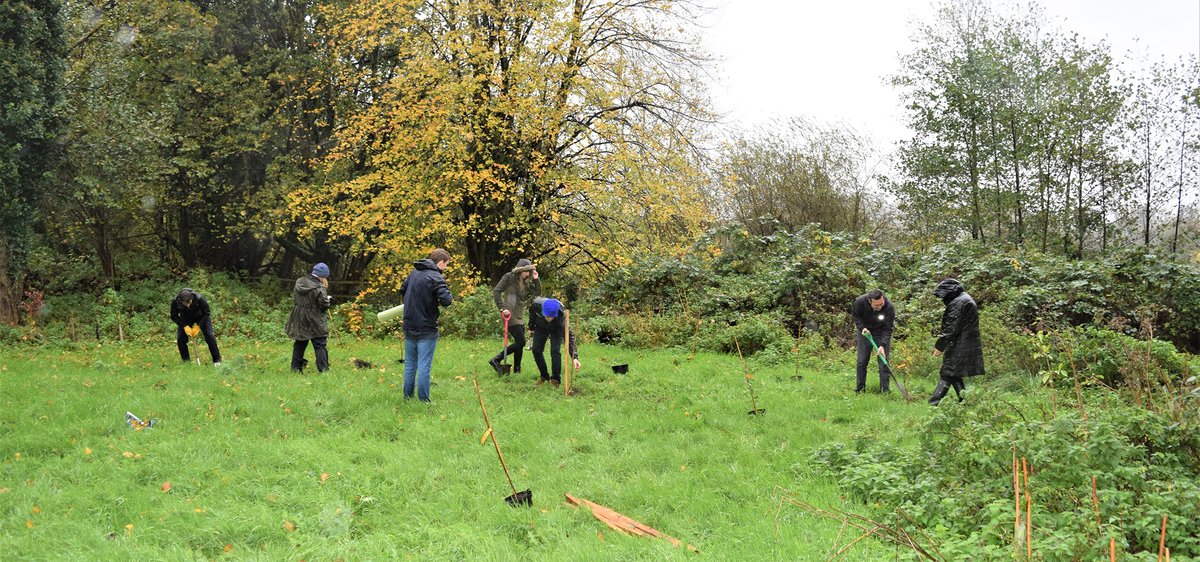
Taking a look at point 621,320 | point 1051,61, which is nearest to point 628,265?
point 621,320

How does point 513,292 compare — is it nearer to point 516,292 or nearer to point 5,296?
point 516,292

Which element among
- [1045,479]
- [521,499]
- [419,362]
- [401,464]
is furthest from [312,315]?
[1045,479]

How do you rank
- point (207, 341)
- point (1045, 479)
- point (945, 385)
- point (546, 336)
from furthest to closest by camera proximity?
point (207, 341)
point (546, 336)
point (945, 385)
point (1045, 479)

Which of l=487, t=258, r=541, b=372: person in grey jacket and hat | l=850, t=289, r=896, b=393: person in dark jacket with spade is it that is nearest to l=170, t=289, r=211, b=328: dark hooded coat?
l=487, t=258, r=541, b=372: person in grey jacket and hat

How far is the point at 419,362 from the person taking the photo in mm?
8867

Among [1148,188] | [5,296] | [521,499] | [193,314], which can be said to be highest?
[1148,188]

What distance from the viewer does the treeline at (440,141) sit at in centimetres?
1725

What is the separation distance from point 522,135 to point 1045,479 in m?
14.8

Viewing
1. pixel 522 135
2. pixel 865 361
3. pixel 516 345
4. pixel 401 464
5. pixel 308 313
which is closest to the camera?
pixel 401 464

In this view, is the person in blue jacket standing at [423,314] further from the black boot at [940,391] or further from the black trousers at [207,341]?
the black boot at [940,391]

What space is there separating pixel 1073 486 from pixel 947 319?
4.07 metres

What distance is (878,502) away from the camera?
5387mm

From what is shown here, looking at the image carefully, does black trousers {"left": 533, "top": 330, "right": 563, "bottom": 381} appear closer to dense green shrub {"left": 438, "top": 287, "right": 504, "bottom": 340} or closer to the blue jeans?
the blue jeans

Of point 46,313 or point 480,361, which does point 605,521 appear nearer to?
point 480,361
